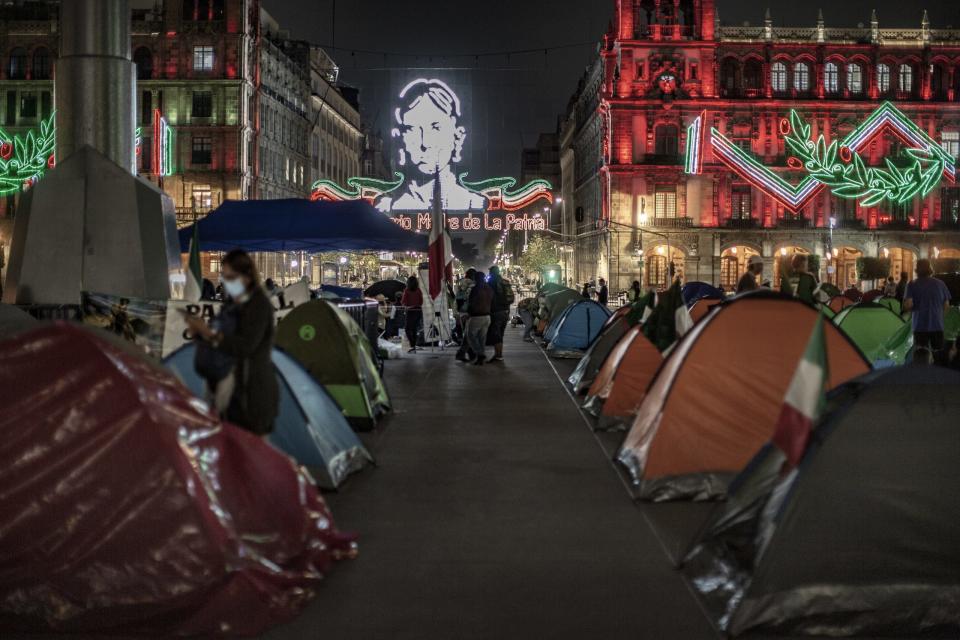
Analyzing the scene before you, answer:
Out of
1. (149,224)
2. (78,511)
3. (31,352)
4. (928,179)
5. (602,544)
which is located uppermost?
(928,179)

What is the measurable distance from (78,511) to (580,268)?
7942 centimetres

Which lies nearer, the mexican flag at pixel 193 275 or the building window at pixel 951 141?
the mexican flag at pixel 193 275

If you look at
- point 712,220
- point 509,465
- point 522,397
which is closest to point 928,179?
point 712,220

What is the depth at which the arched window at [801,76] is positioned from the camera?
2653 inches

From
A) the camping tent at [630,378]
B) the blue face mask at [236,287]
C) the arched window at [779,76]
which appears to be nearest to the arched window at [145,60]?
the arched window at [779,76]

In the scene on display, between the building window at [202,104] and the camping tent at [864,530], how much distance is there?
65.9 metres

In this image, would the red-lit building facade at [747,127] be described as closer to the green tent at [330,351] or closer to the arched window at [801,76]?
the arched window at [801,76]

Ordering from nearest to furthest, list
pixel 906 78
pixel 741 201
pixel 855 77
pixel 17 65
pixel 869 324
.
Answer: pixel 869 324 → pixel 741 201 → pixel 855 77 → pixel 906 78 → pixel 17 65

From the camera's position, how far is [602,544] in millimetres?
6875

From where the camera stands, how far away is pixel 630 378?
470 inches

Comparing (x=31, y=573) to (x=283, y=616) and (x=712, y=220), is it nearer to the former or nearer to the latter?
(x=283, y=616)

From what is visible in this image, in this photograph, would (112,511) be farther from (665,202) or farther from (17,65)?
(17,65)

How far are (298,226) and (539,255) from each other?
6514 centimetres

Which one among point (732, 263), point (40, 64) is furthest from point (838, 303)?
point (40, 64)
